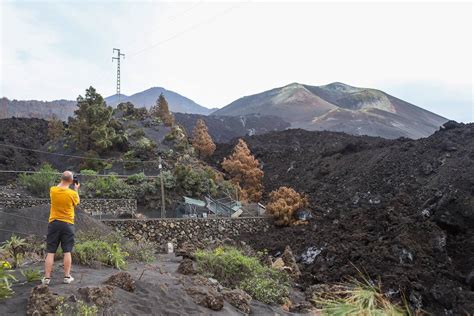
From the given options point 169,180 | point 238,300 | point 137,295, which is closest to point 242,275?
point 238,300

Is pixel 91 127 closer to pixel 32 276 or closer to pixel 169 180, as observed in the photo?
pixel 169 180

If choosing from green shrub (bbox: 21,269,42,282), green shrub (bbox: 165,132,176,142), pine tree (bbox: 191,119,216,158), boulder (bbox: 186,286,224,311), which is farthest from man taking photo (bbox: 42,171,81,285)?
pine tree (bbox: 191,119,216,158)

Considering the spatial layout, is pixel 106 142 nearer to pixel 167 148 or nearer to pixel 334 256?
pixel 167 148

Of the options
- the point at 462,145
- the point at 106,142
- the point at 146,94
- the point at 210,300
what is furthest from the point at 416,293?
the point at 146,94

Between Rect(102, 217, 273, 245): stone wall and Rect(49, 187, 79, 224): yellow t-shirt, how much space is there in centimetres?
976

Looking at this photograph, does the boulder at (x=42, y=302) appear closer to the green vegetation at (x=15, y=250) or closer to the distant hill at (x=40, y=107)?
the green vegetation at (x=15, y=250)

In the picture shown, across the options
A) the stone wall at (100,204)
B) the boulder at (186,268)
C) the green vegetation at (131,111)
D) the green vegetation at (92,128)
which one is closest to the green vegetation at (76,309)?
the boulder at (186,268)

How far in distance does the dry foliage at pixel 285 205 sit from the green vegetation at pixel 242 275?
8.72m

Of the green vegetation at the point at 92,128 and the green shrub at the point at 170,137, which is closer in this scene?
the green vegetation at the point at 92,128

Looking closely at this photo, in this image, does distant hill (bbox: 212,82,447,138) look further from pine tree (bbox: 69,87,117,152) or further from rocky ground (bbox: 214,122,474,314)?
pine tree (bbox: 69,87,117,152)

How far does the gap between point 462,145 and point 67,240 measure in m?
18.9

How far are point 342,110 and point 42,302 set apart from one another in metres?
66.1

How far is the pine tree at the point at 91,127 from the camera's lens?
2639 cm

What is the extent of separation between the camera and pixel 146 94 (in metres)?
120
